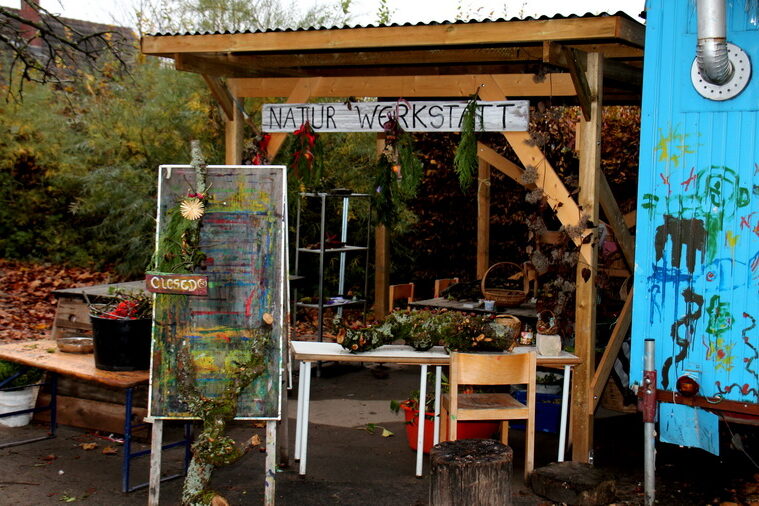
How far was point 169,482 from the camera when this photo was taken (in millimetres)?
5496

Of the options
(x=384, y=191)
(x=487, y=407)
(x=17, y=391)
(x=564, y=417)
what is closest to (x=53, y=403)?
(x=17, y=391)

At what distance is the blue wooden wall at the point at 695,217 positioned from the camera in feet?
15.9

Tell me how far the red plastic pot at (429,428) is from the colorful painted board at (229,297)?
4.91 ft

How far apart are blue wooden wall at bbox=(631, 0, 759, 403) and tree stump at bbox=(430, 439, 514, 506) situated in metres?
1.58

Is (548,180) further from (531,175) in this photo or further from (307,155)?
(307,155)

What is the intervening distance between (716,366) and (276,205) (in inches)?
105

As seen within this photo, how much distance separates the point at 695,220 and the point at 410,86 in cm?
271

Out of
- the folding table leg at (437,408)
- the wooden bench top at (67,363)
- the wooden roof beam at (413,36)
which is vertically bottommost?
the folding table leg at (437,408)

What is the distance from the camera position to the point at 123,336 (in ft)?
17.0

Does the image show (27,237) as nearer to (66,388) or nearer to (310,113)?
(66,388)

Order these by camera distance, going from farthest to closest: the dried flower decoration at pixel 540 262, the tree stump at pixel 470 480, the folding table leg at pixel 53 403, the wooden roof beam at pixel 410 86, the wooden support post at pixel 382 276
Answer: the wooden support post at pixel 382 276, the folding table leg at pixel 53 403, the wooden roof beam at pixel 410 86, the dried flower decoration at pixel 540 262, the tree stump at pixel 470 480

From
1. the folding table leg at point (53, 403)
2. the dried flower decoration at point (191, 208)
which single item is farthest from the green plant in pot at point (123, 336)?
the folding table leg at point (53, 403)

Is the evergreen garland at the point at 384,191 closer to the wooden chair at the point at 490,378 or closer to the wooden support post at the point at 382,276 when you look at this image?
Answer: the wooden chair at the point at 490,378

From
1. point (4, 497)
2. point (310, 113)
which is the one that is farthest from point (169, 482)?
point (310, 113)
